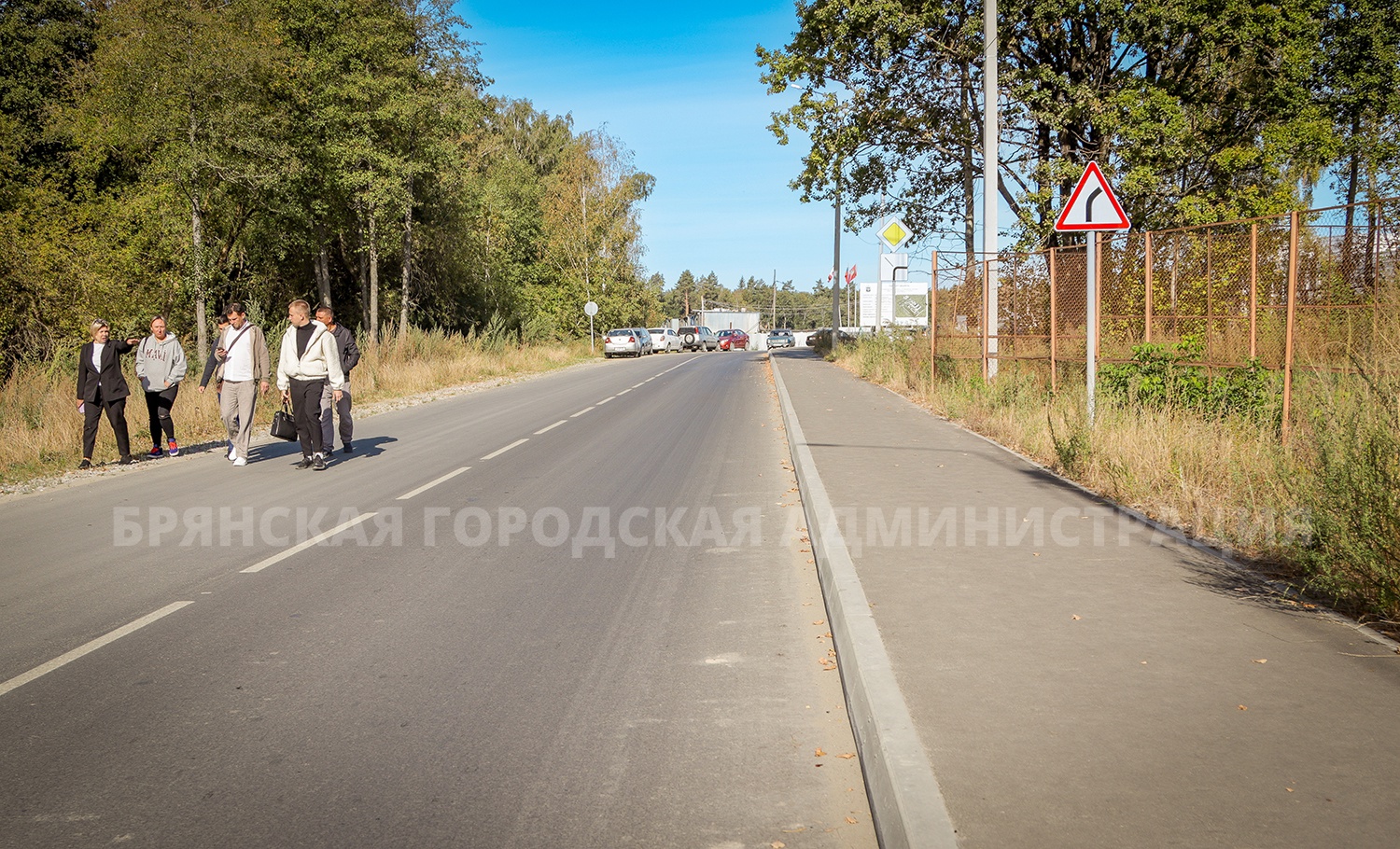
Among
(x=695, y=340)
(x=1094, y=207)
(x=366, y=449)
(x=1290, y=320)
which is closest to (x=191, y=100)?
(x=366, y=449)

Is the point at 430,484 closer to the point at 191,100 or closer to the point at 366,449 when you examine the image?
the point at 366,449

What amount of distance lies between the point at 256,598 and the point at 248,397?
266 inches

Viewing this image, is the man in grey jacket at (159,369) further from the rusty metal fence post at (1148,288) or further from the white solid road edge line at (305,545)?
the rusty metal fence post at (1148,288)

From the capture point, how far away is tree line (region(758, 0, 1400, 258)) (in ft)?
71.8

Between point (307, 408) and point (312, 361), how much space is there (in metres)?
0.56

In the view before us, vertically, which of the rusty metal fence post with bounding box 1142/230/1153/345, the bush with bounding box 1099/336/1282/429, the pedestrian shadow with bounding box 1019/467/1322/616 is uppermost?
the rusty metal fence post with bounding box 1142/230/1153/345

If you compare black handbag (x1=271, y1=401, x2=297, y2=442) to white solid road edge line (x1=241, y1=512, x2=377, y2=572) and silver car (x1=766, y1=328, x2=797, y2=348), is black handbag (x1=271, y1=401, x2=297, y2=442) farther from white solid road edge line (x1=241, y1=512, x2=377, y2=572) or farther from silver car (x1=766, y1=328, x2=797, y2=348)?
silver car (x1=766, y1=328, x2=797, y2=348)

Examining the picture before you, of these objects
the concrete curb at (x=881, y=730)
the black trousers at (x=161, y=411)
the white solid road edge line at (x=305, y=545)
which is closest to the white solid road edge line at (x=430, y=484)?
the white solid road edge line at (x=305, y=545)

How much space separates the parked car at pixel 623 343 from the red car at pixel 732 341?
1584 centimetres

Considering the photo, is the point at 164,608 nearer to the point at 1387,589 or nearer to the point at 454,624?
the point at 454,624

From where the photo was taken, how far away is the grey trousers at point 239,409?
1184 centimetres

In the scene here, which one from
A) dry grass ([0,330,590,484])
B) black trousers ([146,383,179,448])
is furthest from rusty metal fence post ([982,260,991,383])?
dry grass ([0,330,590,484])

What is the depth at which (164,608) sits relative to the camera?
5.73m

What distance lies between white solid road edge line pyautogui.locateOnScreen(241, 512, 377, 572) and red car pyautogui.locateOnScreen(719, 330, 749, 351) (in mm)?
60654
